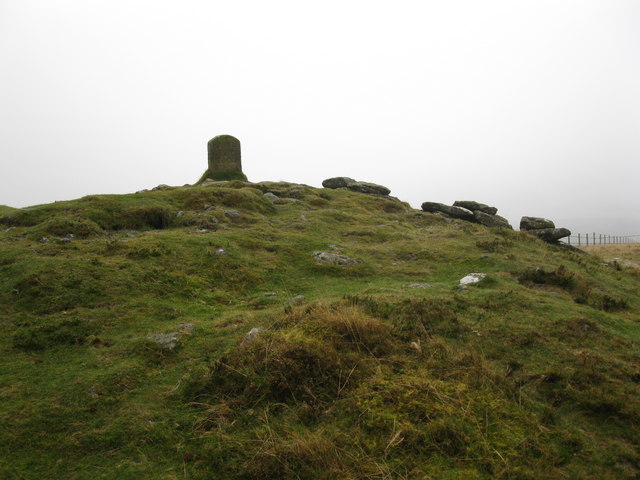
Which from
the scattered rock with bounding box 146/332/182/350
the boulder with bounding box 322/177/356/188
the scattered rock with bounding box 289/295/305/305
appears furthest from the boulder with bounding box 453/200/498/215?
the scattered rock with bounding box 146/332/182/350

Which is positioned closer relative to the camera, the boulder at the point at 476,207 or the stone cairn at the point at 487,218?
the stone cairn at the point at 487,218

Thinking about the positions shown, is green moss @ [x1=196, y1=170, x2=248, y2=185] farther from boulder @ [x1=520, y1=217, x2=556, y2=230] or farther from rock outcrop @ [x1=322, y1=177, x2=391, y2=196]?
boulder @ [x1=520, y1=217, x2=556, y2=230]

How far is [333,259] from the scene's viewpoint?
14422mm

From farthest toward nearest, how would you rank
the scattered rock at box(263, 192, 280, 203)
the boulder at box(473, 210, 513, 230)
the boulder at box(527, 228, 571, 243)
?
the boulder at box(473, 210, 513, 230)
the boulder at box(527, 228, 571, 243)
the scattered rock at box(263, 192, 280, 203)

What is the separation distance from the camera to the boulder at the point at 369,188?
35406mm

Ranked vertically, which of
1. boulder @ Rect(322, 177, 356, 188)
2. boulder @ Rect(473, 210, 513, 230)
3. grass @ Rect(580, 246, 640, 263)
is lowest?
grass @ Rect(580, 246, 640, 263)

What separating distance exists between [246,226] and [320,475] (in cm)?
1491

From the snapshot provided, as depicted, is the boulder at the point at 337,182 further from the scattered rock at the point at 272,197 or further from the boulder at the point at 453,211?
the scattered rock at the point at 272,197

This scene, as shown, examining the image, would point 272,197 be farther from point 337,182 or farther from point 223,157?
point 337,182

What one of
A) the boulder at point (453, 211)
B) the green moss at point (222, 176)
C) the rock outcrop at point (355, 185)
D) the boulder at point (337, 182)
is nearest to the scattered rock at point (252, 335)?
the boulder at point (453, 211)

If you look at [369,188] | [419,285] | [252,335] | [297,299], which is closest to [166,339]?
[252,335]

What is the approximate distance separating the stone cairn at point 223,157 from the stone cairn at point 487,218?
16054 millimetres

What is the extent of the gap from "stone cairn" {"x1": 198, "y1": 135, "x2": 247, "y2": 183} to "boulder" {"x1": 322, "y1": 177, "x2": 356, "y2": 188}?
8.55 metres

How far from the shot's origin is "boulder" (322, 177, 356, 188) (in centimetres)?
3681
